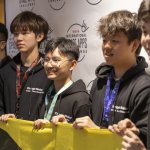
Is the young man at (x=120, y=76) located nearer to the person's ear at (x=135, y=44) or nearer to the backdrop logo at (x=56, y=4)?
the person's ear at (x=135, y=44)

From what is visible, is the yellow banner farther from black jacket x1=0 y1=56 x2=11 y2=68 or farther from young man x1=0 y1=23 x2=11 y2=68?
young man x1=0 y1=23 x2=11 y2=68

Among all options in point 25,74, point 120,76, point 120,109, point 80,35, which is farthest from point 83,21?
point 120,109

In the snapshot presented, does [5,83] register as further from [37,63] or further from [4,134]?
[4,134]

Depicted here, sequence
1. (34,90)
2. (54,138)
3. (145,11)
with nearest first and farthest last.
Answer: (145,11)
(54,138)
(34,90)

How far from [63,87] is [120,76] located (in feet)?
1.49

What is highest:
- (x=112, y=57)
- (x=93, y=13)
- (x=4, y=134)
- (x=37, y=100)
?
(x=93, y=13)

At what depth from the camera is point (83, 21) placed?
8.74 ft

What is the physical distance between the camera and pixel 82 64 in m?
2.70

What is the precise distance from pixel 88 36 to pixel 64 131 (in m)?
0.91

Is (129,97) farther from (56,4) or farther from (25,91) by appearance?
(56,4)

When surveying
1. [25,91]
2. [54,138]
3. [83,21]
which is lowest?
[54,138]

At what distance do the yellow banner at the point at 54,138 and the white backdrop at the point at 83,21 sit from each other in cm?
68

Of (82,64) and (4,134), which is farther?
(82,64)

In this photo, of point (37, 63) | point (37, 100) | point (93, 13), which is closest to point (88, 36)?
point (93, 13)
